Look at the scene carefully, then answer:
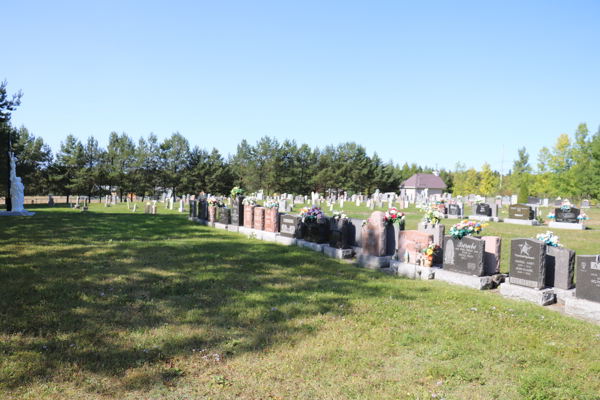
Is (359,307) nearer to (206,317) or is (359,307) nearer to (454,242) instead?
(206,317)

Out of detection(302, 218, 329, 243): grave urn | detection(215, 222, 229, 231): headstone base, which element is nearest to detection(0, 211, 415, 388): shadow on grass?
detection(302, 218, 329, 243): grave urn

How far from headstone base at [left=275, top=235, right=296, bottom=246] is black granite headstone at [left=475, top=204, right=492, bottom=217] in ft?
58.9

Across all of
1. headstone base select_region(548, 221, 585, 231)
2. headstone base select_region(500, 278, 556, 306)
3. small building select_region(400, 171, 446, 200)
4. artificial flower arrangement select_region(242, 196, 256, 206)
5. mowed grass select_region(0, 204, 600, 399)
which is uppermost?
small building select_region(400, 171, 446, 200)

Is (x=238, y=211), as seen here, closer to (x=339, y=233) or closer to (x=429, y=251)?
(x=339, y=233)

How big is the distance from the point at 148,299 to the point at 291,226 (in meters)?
7.77

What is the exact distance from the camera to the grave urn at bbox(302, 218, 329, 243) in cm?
1292

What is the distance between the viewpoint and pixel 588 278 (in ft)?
21.9

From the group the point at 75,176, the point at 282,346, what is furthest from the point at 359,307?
the point at 75,176

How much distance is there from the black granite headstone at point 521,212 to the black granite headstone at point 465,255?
18.1m

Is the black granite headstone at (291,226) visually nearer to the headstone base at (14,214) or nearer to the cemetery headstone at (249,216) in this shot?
the cemetery headstone at (249,216)

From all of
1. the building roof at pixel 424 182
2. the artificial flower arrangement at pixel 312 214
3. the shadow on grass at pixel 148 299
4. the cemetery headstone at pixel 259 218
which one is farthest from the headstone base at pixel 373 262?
the building roof at pixel 424 182

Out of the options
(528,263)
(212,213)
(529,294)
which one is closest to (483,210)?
(212,213)

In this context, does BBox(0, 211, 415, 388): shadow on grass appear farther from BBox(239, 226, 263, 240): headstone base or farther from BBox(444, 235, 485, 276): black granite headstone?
BBox(239, 226, 263, 240): headstone base

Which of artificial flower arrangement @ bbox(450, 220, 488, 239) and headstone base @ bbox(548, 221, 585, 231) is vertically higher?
artificial flower arrangement @ bbox(450, 220, 488, 239)
